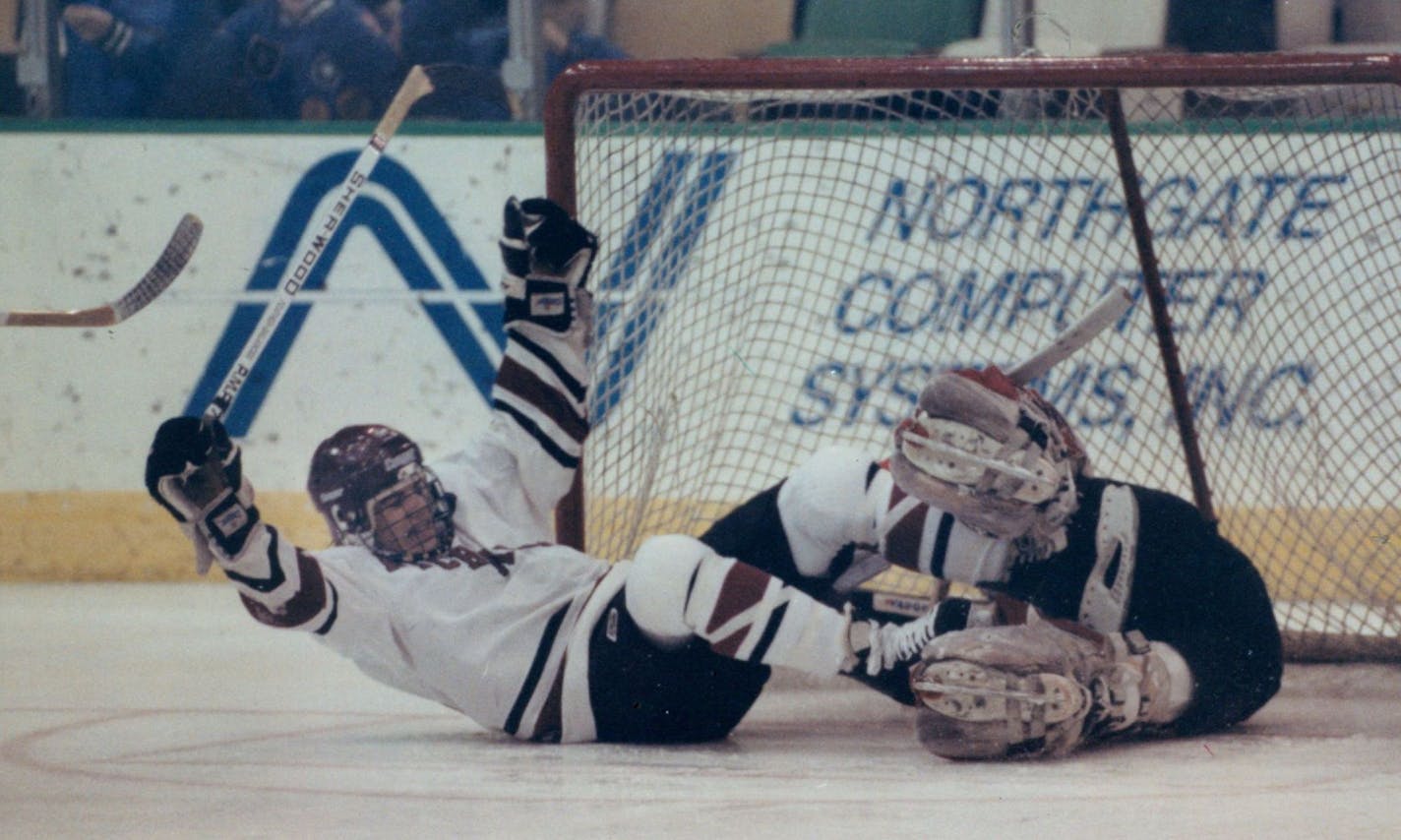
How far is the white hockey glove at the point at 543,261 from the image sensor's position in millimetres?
2207

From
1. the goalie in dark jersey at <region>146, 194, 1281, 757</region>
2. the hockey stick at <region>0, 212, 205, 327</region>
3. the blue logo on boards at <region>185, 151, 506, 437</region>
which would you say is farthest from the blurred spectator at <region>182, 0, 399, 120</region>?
the goalie in dark jersey at <region>146, 194, 1281, 757</region>

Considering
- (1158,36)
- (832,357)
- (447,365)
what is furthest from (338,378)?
(1158,36)

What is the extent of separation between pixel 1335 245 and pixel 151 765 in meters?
1.92

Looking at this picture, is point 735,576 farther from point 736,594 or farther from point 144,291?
point 144,291

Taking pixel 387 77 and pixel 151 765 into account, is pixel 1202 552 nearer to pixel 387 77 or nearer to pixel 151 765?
pixel 151 765

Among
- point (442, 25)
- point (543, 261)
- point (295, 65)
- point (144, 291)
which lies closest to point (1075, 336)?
point (543, 261)

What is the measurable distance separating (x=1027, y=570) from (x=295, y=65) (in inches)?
93.2

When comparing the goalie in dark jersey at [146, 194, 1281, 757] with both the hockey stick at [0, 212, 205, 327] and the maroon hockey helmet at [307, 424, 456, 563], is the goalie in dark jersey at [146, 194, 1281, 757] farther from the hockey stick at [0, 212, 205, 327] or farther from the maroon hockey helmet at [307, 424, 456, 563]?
the hockey stick at [0, 212, 205, 327]

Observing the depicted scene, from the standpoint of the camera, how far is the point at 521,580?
6.93ft

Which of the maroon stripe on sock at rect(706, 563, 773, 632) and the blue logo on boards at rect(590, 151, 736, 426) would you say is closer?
the maroon stripe on sock at rect(706, 563, 773, 632)

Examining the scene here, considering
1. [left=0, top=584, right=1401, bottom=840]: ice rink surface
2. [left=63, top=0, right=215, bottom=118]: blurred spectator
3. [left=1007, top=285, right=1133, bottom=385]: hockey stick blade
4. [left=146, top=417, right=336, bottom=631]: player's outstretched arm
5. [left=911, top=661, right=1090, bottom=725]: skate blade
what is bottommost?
[left=0, top=584, right=1401, bottom=840]: ice rink surface

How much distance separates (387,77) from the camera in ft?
12.5

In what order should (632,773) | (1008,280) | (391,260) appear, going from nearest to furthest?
(632,773) < (1008,280) < (391,260)

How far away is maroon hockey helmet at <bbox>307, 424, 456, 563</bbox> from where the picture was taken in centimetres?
214
